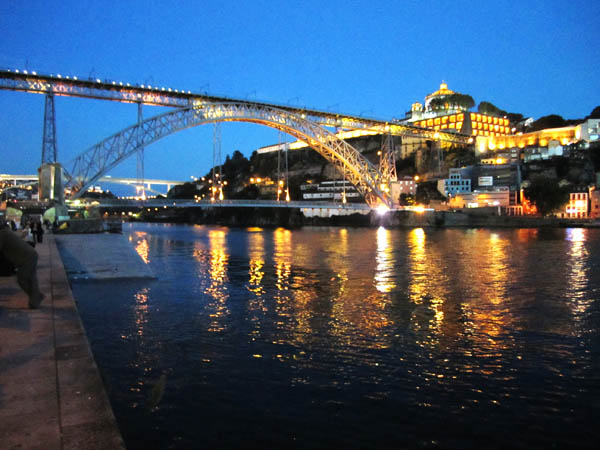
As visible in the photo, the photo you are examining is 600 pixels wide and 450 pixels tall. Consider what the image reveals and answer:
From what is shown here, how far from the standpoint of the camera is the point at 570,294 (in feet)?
42.4

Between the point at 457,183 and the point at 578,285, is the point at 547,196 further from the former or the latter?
the point at 578,285

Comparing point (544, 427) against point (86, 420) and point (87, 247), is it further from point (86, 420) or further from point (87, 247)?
point (87, 247)

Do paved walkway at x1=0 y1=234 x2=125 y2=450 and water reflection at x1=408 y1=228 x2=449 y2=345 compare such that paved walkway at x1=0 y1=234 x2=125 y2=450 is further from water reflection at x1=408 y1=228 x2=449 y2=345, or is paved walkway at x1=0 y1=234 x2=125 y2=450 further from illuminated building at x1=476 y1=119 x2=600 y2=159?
illuminated building at x1=476 y1=119 x2=600 y2=159

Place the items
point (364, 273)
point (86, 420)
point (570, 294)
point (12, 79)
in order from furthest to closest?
point (12, 79) → point (364, 273) → point (570, 294) → point (86, 420)

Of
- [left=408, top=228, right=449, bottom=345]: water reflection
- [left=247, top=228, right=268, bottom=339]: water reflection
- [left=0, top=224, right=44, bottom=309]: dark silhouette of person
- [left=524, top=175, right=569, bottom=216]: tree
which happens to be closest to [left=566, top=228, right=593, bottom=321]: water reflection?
[left=408, top=228, right=449, bottom=345]: water reflection

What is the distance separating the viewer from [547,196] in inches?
2613

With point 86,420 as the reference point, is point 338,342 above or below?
below

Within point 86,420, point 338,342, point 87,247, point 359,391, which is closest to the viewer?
point 86,420

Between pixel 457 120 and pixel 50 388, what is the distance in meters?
112

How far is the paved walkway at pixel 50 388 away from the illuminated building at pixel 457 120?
341 ft

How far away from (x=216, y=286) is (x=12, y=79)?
31.1 m

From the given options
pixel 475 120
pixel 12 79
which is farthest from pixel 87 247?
pixel 475 120

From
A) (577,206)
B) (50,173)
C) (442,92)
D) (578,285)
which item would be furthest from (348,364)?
(442,92)

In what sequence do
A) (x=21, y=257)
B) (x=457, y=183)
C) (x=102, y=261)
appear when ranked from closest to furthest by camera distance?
(x=21, y=257) → (x=102, y=261) → (x=457, y=183)
